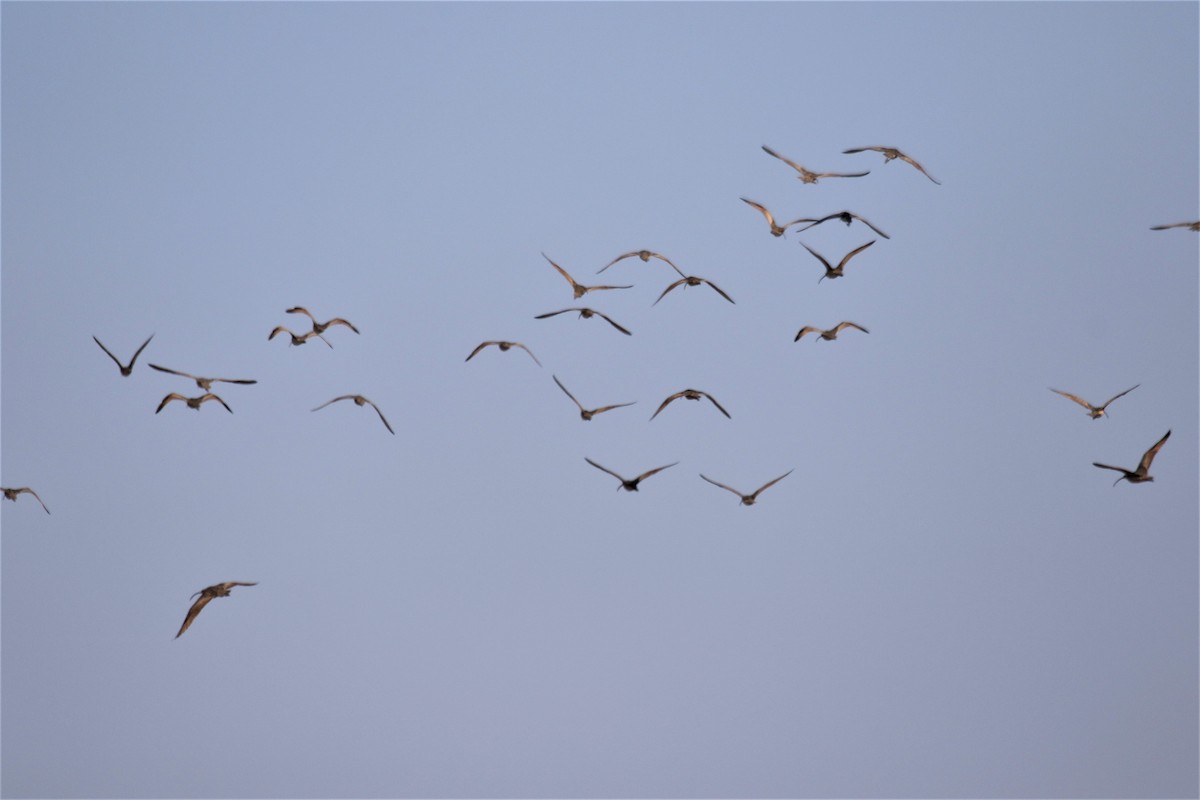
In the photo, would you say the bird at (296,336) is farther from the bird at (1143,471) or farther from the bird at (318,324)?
the bird at (1143,471)

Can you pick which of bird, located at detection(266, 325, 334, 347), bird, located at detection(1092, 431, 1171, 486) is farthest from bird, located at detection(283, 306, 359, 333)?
bird, located at detection(1092, 431, 1171, 486)

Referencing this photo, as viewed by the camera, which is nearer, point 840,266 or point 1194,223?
point 1194,223

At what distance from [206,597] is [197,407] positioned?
6.24 m

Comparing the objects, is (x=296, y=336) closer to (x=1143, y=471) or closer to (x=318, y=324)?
(x=318, y=324)

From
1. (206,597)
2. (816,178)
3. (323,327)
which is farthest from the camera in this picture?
(323,327)

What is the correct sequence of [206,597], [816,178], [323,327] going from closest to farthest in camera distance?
[206,597] < [816,178] < [323,327]

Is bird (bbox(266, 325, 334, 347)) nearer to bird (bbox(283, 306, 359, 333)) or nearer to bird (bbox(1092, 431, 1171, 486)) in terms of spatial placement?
bird (bbox(283, 306, 359, 333))

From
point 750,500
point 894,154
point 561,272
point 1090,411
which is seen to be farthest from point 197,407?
point 1090,411

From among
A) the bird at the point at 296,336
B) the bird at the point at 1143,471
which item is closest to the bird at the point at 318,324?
the bird at the point at 296,336

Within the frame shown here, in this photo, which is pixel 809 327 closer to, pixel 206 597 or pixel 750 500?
pixel 750 500

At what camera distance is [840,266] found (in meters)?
46.7

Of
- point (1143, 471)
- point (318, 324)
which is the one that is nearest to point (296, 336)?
point (318, 324)

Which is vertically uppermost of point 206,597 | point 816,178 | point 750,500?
point 816,178

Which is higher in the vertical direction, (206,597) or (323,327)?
(323,327)
